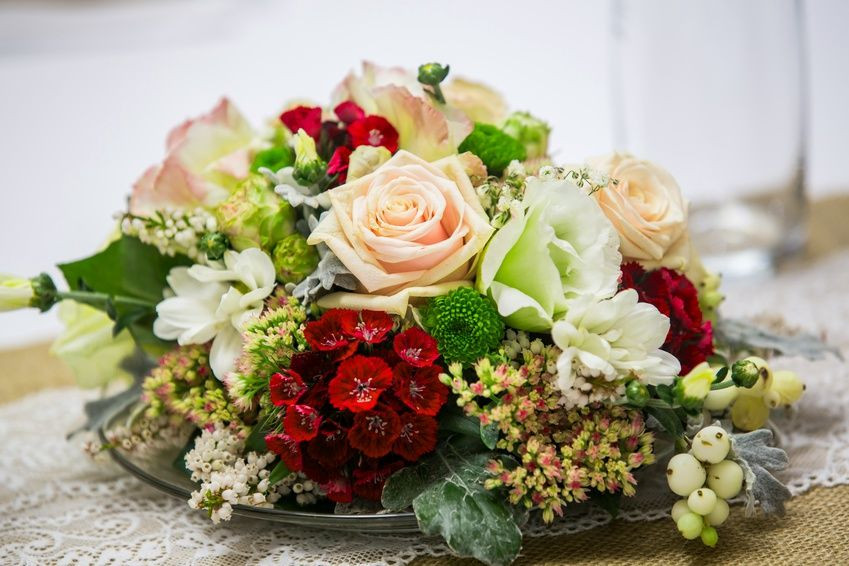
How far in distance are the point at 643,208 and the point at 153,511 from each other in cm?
53

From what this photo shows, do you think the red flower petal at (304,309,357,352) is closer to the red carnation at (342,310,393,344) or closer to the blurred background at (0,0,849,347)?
the red carnation at (342,310,393,344)

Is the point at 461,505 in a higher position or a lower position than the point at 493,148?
lower

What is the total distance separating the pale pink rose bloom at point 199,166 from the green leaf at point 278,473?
286 millimetres

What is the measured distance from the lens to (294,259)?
0.77 metres

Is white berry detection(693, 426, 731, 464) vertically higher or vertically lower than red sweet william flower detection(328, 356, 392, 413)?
lower

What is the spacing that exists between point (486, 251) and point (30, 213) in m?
2.04

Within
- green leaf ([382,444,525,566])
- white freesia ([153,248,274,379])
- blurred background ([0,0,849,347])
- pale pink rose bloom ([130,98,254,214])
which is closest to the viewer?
green leaf ([382,444,525,566])

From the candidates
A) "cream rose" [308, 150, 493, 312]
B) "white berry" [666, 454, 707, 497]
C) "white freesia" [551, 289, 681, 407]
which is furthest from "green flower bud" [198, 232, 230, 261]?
"white berry" [666, 454, 707, 497]

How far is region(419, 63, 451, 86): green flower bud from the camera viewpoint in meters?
0.81

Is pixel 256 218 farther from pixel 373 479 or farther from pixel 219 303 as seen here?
pixel 373 479

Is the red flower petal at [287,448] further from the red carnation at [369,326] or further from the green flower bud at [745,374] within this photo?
the green flower bud at [745,374]

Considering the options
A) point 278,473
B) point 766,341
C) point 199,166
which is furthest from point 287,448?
point 766,341

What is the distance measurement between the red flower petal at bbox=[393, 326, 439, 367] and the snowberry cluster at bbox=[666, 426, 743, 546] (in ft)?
0.67

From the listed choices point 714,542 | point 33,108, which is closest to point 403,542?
point 714,542
